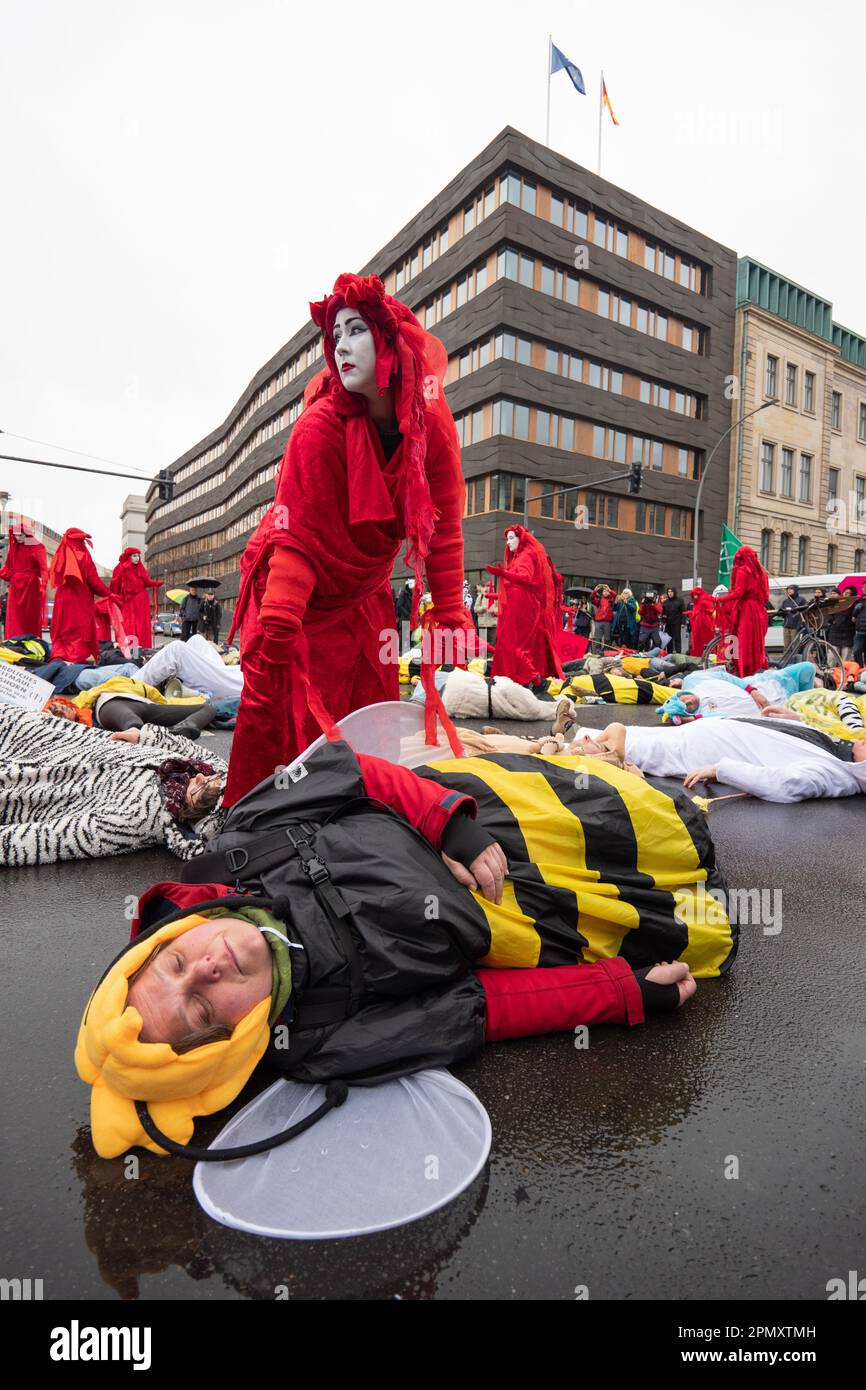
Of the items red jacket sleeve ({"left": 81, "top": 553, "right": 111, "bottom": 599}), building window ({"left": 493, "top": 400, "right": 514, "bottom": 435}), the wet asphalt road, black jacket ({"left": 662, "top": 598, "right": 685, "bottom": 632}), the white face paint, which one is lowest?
the wet asphalt road

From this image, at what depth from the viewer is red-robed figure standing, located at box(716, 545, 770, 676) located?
10.9 metres

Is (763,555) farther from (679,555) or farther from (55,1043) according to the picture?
(55,1043)

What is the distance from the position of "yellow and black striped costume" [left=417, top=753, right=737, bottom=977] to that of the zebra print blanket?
1.74m

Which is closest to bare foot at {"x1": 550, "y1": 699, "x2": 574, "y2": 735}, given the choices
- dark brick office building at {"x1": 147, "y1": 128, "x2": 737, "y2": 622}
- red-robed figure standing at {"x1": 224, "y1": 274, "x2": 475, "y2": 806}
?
red-robed figure standing at {"x1": 224, "y1": 274, "x2": 475, "y2": 806}

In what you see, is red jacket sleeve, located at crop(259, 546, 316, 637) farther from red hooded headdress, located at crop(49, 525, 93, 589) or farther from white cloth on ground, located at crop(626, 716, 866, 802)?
red hooded headdress, located at crop(49, 525, 93, 589)

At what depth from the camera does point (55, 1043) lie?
200cm

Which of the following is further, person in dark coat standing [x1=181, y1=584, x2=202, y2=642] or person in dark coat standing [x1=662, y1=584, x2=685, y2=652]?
person in dark coat standing [x1=662, y1=584, x2=685, y2=652]

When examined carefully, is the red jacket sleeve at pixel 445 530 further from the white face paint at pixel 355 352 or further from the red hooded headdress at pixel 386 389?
the white face paint at pixel 355 352

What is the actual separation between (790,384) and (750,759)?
3791 cm

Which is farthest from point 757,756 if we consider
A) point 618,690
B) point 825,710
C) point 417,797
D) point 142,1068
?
point 618,690

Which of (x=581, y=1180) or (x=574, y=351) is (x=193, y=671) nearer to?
(x=581, y=1180)

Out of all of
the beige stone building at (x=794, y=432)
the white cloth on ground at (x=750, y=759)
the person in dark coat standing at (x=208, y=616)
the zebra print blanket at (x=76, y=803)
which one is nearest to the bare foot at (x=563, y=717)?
the white cloth on ground at (x=750, y=759)

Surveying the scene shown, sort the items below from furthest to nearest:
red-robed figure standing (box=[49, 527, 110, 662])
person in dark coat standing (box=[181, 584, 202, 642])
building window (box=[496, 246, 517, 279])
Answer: building window (box=[496, 246, 517, 279]) → person in dark coat standing (box=[181, 584, 202, 642]) → red-robed figure standing (box=[49, 527, 110, 662])
